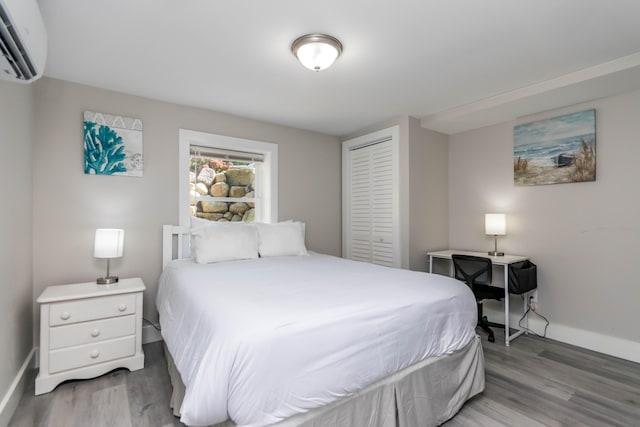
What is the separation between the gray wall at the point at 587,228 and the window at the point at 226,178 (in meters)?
2.63

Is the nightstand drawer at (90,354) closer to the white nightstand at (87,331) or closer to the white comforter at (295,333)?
the white nightstand at (87,331)

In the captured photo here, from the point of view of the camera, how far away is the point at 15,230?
2037 millimetres

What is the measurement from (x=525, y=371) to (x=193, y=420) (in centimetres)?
248

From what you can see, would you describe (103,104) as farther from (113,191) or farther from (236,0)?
(236,0)

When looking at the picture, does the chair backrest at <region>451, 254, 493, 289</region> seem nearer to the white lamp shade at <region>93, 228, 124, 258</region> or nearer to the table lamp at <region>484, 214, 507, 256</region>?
the table lamp at <region>484, 214, 507, 256</region>

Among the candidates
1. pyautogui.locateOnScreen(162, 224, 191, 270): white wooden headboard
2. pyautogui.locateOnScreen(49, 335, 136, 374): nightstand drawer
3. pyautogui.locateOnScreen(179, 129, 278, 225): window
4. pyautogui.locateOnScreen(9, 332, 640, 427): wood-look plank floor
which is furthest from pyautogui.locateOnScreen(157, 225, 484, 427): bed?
pyautogui.locateOnScreen(179, 129, 278, 225): window

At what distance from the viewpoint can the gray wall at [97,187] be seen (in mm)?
2535

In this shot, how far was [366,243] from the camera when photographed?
4062 millimetres

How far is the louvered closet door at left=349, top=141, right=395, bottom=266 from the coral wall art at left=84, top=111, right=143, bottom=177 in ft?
8.37

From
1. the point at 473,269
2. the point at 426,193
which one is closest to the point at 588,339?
the point at 473,269

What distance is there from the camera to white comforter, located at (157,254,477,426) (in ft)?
3.84

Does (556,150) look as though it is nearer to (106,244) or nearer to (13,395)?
(106,244)

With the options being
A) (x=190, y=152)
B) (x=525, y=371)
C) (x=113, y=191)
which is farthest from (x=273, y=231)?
(x=525, y=371)

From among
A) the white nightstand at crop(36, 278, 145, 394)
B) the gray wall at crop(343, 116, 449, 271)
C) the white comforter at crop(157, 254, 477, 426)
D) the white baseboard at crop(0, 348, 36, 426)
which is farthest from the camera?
the gray wall at crop(343, 116, 449, 271)
